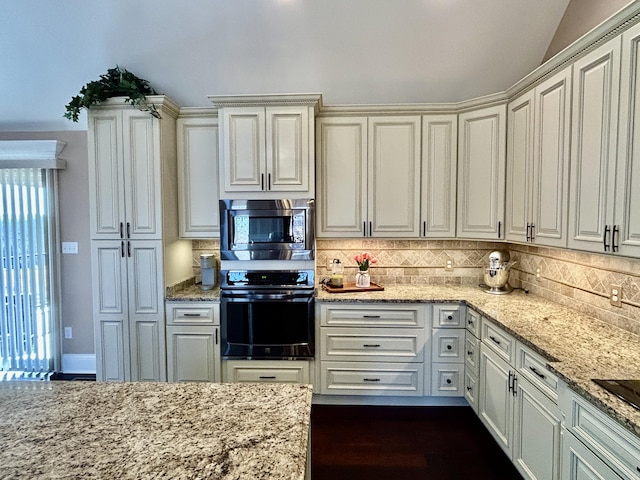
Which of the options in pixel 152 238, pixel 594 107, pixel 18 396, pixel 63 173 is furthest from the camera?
pixel 63 173

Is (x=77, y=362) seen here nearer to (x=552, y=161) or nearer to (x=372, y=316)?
(x=372, y=316)

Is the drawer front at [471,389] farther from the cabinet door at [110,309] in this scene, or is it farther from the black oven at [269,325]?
the cabinet door at [110,309]

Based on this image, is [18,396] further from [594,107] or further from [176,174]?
[594,107]

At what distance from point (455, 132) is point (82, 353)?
4342 mm

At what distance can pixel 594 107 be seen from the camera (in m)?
1.81

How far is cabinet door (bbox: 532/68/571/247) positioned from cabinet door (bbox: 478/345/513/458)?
2.81 ft

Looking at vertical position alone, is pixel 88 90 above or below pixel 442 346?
above

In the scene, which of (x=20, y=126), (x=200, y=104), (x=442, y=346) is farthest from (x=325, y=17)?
(x=20, y=126)

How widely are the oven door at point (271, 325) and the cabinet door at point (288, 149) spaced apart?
0.93 metres

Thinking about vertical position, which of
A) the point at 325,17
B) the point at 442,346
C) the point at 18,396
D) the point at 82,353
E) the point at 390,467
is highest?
the point at 325,17

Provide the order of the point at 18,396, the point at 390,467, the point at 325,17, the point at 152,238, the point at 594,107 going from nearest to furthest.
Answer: the point at 18,396 → the point at 594,107 → the point at 390,467 → the point at 325,17 → the point at 152,238

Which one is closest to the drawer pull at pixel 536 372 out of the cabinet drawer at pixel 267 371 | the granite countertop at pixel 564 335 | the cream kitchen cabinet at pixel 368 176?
the granite countertop at pixel 564 335

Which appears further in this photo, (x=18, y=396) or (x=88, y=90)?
(x=88, y=90)

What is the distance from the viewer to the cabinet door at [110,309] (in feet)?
9.57
